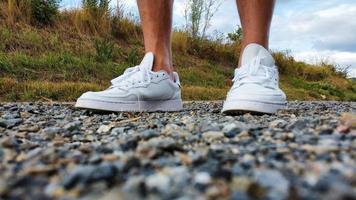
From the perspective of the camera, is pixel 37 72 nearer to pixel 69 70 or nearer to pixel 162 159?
pixel 69 70

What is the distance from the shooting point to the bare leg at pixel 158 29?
216 cm

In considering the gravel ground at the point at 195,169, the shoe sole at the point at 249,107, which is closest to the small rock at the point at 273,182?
the gravel ground at the point at 195,169

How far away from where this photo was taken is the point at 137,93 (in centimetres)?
211

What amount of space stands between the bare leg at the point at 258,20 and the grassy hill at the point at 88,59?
8.45 feet

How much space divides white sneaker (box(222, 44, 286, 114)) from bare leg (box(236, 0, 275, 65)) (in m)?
0.04

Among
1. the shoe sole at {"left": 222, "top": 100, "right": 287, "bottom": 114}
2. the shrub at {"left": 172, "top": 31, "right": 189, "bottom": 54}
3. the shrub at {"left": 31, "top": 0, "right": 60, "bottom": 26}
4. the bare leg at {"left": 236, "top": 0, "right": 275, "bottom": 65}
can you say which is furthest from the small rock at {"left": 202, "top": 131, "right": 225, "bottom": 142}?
the shrub at {"left": 172, "top": 31, "right": 189, "bottom": 54}

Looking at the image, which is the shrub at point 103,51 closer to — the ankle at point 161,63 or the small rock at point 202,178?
the ankle at point 161,63

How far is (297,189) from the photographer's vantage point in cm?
61

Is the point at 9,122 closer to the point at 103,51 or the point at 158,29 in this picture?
the point at 158,29

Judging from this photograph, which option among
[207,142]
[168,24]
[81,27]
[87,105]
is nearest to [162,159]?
[207,142]

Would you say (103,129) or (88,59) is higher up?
(88,59)

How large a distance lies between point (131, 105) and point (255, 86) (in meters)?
0.54

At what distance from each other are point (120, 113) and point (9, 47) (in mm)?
4140

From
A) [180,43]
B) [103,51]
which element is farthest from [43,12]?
[180,43]
